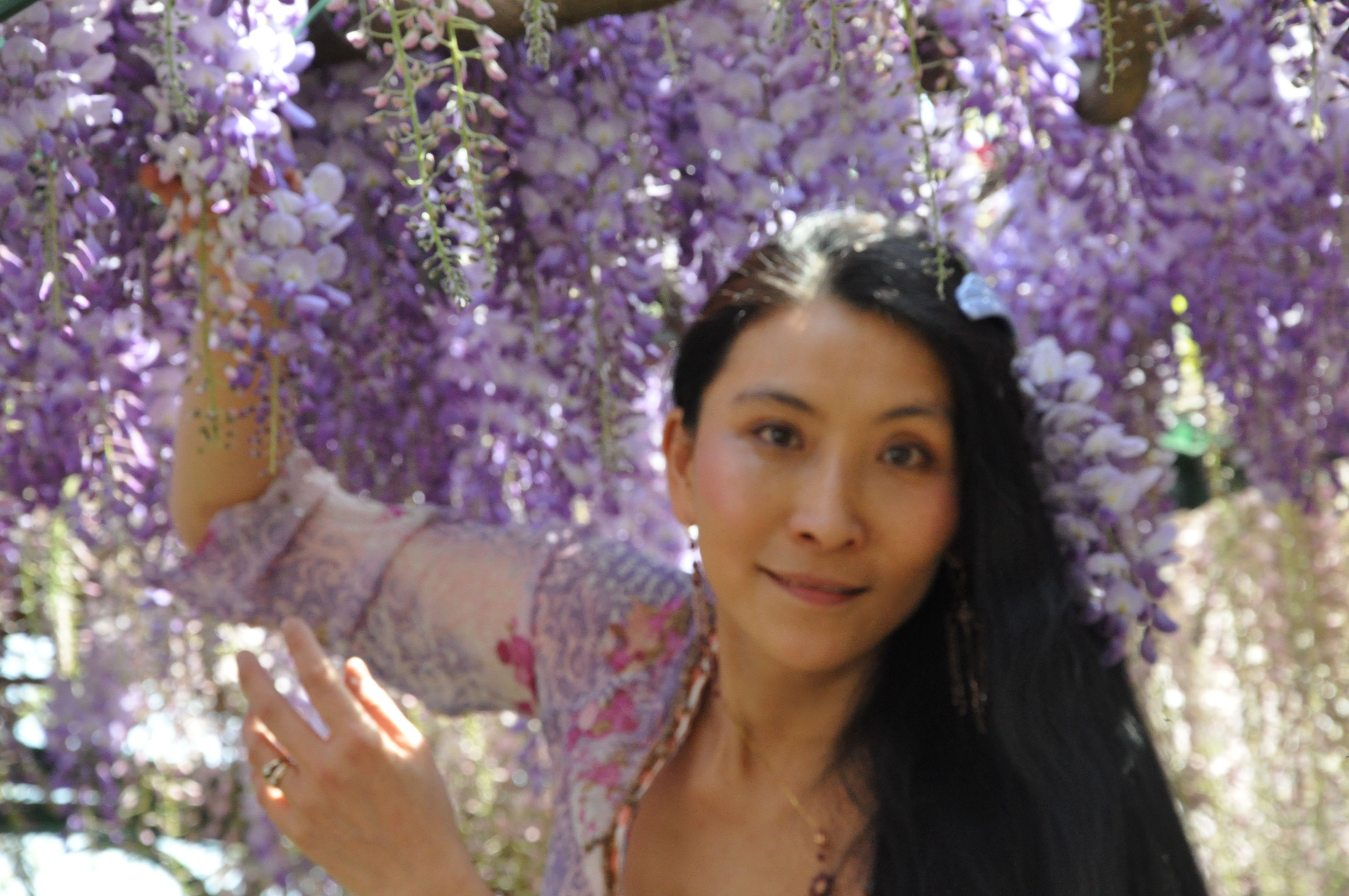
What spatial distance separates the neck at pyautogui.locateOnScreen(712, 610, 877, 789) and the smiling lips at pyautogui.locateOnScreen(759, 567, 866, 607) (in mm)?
225

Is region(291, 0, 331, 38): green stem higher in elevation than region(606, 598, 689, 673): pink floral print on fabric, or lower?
higher

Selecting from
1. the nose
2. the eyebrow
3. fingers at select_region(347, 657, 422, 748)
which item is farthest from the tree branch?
fingers at select_region(347, 657, 422, 748)

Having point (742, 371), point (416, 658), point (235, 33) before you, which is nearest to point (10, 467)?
point (416, 658)

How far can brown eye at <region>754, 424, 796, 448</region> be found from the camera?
1.46 meters

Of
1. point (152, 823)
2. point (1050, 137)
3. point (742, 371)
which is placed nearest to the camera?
point (1050, 137)

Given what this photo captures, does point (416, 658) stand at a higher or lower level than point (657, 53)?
lower

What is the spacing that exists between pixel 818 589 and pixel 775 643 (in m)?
0.07

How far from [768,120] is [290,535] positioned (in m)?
0.72

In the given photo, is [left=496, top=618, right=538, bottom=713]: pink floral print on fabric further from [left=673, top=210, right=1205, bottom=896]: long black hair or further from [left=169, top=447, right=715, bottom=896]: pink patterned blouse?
[left=673, top=210, right=1205, bottom=896]: long black hair

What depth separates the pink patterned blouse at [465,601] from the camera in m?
1.66

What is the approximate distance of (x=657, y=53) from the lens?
1441 millimetres

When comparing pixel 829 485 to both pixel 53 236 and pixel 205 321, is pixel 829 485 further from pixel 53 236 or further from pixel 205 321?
pixel 53 236

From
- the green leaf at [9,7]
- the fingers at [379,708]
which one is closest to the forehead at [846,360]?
the fingers at [379,708]

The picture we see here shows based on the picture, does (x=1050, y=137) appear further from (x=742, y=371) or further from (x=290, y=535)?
(x=290, y=535)
